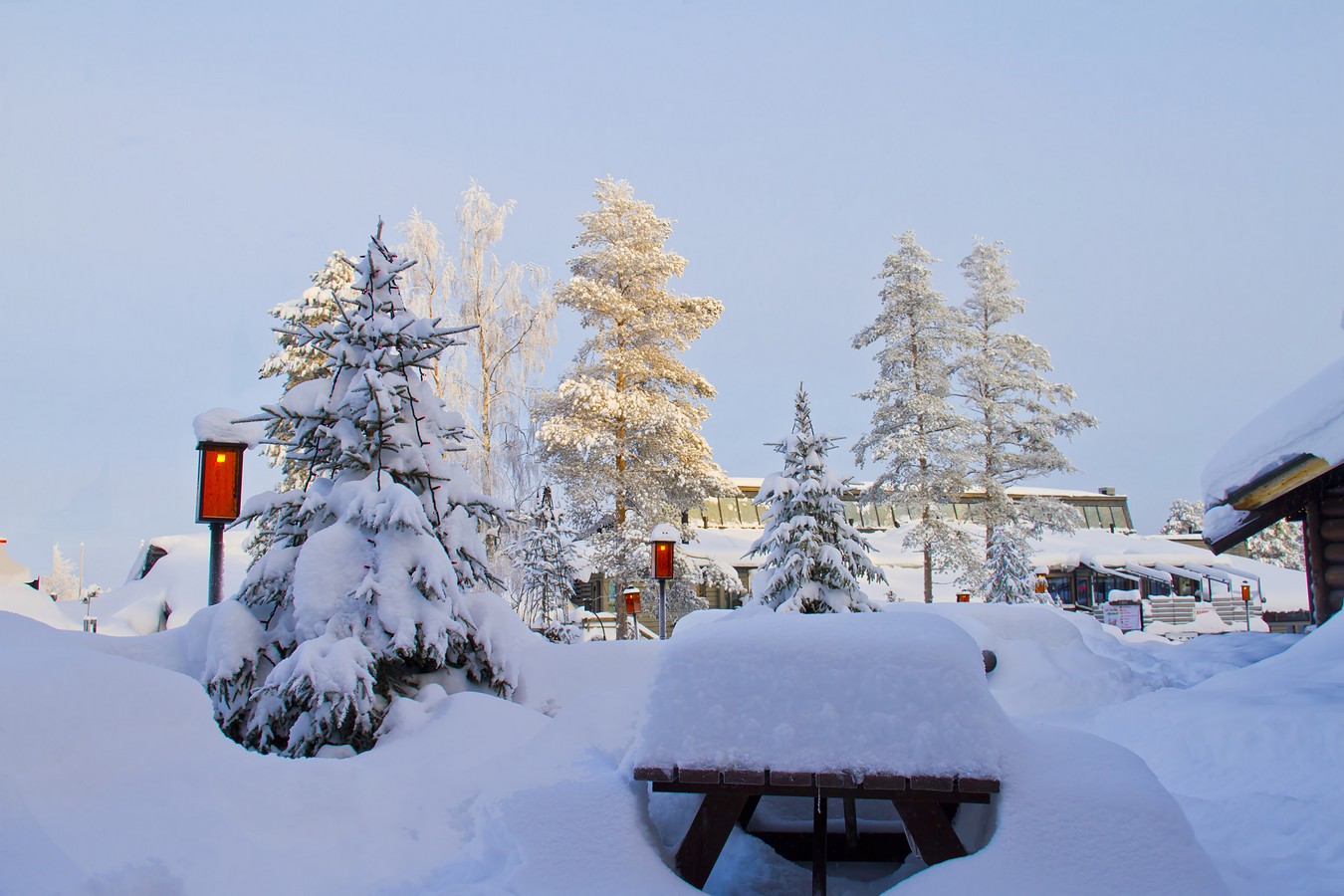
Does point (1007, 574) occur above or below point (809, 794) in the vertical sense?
below

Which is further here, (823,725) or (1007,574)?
(1007,574)

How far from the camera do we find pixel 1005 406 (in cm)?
2862

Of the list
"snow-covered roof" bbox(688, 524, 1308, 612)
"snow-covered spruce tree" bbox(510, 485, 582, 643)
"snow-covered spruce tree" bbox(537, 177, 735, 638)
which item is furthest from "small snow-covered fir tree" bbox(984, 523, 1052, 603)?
"snow-covered spruce tree" bbox(510, 485, 582, 643)

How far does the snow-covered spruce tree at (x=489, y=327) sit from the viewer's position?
2267 cm

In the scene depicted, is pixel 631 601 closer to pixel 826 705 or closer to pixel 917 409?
pixel 917 409

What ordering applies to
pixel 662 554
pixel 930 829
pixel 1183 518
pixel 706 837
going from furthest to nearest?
pixel 1183 518 → pixel 662 554 → pixel 706 837 → pixel 930 829

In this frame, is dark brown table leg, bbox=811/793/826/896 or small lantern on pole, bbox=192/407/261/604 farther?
small lantern on pole, bbox=192/407/261/604

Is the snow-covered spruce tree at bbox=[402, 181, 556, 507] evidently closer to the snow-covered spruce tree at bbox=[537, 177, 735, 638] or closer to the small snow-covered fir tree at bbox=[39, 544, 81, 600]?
the snow-covered spruce tree at bbox=[537, 177, 735, 638]

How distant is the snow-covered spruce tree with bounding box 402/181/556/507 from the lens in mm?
22672

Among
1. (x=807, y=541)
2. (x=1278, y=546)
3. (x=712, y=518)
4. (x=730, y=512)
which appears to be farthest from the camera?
(x=1278, y=546)

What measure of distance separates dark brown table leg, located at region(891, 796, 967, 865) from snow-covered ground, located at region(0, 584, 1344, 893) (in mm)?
158

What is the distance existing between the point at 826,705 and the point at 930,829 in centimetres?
70

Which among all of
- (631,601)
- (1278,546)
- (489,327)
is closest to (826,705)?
(631,601)

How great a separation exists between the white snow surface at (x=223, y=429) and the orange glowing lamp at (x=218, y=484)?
2.5 inches
